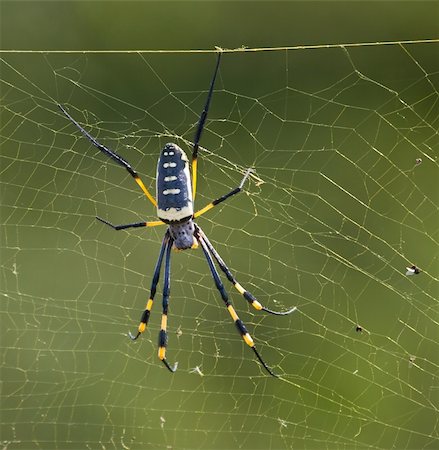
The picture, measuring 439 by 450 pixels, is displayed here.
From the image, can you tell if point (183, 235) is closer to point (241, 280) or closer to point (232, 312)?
point (232, 312)

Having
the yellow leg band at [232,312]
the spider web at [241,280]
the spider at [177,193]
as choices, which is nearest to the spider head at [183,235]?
the spider at [177,193]

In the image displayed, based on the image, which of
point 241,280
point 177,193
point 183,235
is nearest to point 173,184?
point 177,193

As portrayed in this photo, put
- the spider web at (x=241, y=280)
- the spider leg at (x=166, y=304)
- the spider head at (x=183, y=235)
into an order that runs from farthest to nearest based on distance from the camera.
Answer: the spider web at (x=241, y=280), the spider leg at (x=166, y=304), the spider head at (x=183, y=235)

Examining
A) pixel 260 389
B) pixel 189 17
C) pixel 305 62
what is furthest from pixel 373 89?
pixel 260 389

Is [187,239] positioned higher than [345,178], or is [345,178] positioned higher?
[345,178]

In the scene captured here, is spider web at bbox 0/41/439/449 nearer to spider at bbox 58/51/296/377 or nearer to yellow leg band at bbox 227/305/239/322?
yellow leg band at bbox 227/305/239/322

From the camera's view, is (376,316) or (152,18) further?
(152,18)

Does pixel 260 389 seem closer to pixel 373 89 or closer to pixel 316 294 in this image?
pixel 316 294

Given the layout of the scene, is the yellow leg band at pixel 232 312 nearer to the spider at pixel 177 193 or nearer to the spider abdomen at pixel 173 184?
the spider at pixel 177 193
